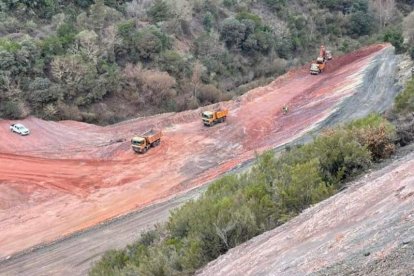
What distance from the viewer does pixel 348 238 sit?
1330cm

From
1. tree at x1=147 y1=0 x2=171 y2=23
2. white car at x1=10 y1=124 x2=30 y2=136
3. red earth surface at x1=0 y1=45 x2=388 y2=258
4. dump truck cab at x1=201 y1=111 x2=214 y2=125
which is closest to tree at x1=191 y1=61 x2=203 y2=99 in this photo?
red earth surface at x1=0 y1=45 x2=388 y2=258

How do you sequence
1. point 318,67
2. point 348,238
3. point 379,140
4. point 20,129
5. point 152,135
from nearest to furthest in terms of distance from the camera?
point 348,238 → point 379,140 → point 152,135 → point 20,129 → point 318,67

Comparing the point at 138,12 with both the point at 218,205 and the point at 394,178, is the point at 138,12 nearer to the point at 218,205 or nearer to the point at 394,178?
the point at 218,205

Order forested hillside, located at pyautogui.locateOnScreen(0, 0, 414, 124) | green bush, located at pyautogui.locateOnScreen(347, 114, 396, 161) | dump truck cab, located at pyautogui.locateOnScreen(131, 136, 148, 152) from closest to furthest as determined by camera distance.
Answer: green bush, located at pyautogui.locateOnScreen(347, 114, 396, 161)
dump truck cab, located at pyautogui.locateOnScreen(131, 136, 148, 152)
forested hillside, located at pyautogui.locateOnScreen(0, 0, 414, 124)

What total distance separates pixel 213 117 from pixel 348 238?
109 feet

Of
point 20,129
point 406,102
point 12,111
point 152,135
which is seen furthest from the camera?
point 12,111

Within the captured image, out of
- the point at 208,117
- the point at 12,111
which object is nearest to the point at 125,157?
the point at 208,117

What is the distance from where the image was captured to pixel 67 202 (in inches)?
1383

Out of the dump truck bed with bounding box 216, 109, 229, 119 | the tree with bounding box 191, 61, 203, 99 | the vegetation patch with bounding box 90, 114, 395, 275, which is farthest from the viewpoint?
the tree with bounding box 191, 61, 203, 99

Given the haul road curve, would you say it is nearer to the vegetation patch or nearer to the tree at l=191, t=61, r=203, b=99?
the tree at l=191, t=61, r=203, b=99

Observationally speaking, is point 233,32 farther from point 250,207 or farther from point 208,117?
point 250,207

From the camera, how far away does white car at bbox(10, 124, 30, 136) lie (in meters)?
42.5

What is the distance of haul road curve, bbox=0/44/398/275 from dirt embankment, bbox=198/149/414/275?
46.8ft

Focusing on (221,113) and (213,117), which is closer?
(213,117)
